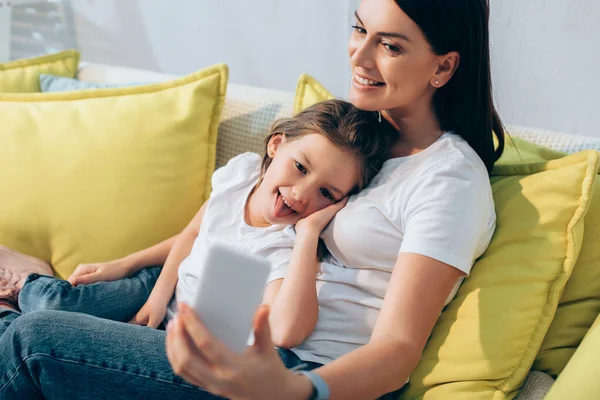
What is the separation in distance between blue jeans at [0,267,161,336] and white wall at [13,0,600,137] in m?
0.87

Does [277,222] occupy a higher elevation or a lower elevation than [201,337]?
lower

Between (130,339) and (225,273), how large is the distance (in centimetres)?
41

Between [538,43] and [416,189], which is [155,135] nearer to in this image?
[416,189]

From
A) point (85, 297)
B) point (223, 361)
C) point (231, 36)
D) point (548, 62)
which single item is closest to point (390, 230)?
point (223, 361)

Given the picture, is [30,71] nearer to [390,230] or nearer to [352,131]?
[352,131]

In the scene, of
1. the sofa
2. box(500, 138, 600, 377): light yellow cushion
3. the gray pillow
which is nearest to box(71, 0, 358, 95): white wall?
the sofa

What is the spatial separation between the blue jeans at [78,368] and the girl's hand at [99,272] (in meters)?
0.41

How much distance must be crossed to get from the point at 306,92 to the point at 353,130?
1.15 ft

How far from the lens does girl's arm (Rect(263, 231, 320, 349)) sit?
1146mm

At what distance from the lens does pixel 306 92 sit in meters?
1.63

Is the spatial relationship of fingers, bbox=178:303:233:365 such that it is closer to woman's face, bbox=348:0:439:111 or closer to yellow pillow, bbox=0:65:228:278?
woman's face, bbox=348:0:439:111

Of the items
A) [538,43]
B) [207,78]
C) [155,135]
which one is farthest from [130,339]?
[538,43]

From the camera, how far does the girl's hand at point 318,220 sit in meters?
1.24

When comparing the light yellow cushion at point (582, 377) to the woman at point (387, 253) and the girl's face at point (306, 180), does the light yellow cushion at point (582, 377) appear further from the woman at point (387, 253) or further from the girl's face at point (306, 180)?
the girl's face at point (306, 180)
